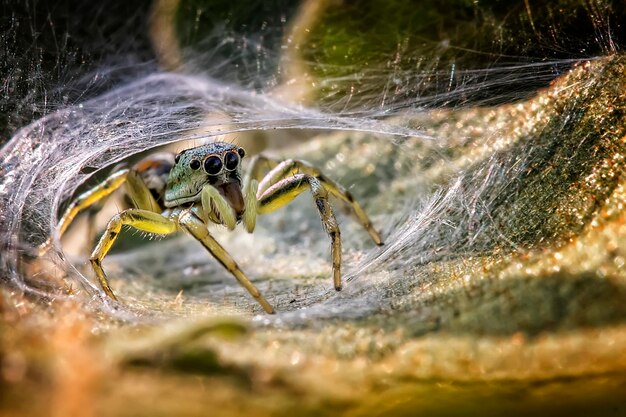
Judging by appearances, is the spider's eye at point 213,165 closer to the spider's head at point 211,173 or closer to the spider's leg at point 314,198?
the spider's head at point 211,173

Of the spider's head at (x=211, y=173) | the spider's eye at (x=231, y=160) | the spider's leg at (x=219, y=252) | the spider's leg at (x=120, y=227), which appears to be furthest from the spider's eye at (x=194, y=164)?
the spider's leg at (x=219, y=252)

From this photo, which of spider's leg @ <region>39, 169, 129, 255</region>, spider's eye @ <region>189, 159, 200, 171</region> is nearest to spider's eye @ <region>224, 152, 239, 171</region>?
spider's eye @ <region>189, 159, 200, 171</region>

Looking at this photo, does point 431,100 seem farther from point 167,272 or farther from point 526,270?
point 167,272

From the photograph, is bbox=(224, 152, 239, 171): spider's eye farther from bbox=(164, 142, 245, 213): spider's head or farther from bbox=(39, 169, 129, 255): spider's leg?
bbox=(39, 169, 129, 255): spider's leg

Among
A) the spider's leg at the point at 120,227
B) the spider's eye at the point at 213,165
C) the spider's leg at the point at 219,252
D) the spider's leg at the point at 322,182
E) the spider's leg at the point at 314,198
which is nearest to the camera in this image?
the spider's leg at the point at 219,252

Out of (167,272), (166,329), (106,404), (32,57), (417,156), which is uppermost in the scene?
(32,57)

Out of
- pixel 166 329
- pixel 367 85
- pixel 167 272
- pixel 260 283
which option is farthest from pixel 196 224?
pixel 166 329
